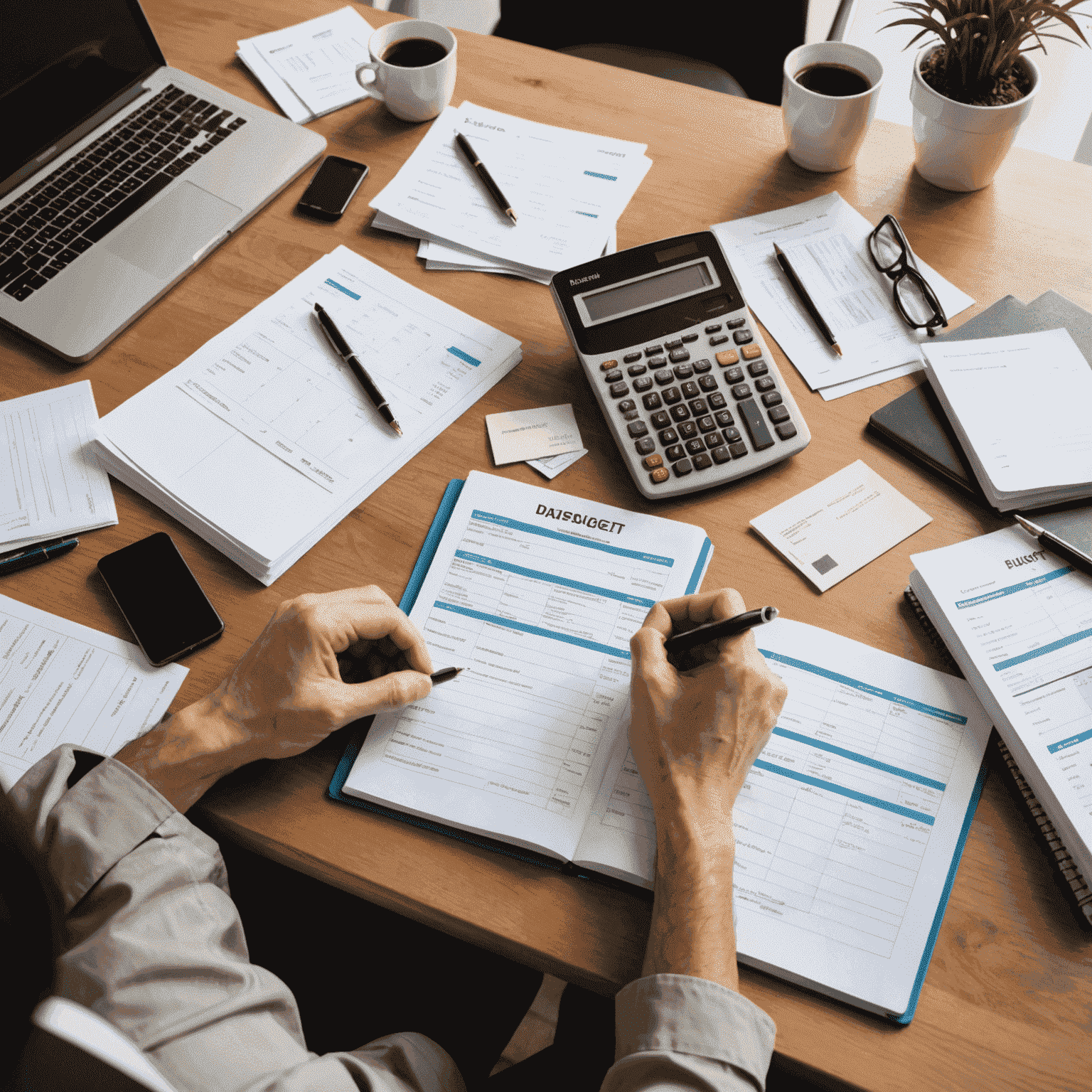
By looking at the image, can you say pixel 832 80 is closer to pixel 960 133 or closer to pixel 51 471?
pixel 960 133

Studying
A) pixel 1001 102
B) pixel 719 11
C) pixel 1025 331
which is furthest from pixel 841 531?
pixel 719 11

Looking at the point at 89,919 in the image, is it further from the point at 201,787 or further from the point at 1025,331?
the point at 1025,331

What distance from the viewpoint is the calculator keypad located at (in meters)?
0.85

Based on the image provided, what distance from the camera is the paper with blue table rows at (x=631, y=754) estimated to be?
0.66 meters

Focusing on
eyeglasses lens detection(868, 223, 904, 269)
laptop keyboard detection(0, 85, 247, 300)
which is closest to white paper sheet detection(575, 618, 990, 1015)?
eyeglasses lens detection(868, 223, 904, 269)

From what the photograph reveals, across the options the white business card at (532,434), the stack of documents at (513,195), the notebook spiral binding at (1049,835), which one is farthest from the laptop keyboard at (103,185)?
the notebook spiral binding at (1049,835)

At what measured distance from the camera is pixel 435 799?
71 centimetres

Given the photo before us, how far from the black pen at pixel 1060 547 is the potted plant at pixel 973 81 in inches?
18.7

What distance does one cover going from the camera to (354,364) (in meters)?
0.92

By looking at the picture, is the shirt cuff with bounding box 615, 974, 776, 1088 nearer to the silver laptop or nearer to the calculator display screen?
the calculator display screen

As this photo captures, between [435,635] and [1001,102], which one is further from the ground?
[1001,102]

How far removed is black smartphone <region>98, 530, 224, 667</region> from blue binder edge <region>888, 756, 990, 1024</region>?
2.11 ft

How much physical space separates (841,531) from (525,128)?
69cm

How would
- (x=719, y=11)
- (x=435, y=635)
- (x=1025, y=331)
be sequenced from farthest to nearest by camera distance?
(x=719, y=11) → (x=1025, y=331) → (x=435, y=635)
